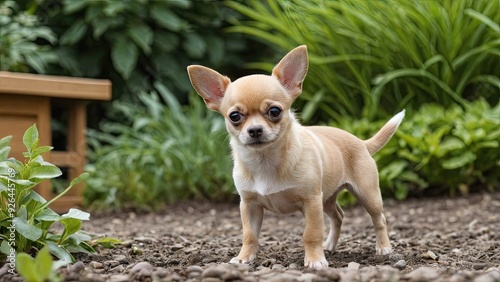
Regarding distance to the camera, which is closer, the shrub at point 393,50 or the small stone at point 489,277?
the small stone at point 489,277

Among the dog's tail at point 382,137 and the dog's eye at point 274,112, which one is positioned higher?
the dog's eye at point 274,112

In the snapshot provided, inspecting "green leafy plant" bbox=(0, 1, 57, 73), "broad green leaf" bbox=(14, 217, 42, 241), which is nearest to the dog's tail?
"broad green leaf" bbox=(14, 217, 42, 241)

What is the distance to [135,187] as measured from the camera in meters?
6.04

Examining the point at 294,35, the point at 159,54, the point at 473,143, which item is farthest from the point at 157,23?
the point at 473,143

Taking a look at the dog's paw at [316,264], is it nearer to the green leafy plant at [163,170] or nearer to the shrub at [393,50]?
the shrub at [393,50]

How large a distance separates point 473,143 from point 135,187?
9.04 feet

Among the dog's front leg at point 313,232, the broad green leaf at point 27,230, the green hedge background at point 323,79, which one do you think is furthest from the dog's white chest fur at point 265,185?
the green hedge background at point 323,79

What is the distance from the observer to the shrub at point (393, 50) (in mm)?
5629

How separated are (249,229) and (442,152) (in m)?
2.62

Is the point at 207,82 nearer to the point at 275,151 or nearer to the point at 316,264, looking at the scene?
the point at 275,151

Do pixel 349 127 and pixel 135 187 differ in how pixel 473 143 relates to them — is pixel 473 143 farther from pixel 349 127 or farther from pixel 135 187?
pixel 135 187

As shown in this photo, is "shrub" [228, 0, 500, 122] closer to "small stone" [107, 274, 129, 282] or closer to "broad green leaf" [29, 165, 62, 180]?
"broad green leaf" [29, 165, 62, 180]

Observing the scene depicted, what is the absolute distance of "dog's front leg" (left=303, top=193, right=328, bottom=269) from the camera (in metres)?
2.87

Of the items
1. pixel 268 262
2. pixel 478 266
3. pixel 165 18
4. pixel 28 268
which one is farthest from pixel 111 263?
pixel 165 18
